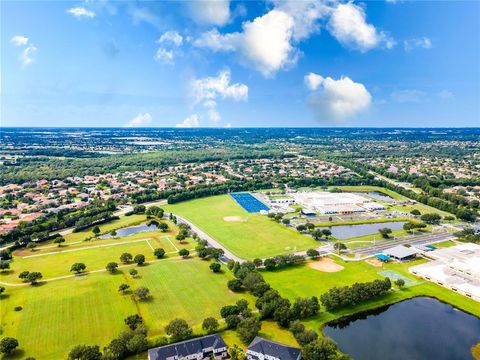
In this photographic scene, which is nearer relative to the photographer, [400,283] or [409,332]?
[409,332]

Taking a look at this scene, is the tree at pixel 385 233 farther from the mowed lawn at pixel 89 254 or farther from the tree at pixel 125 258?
the tree at pixel 125 258

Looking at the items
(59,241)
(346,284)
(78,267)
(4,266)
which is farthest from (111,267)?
(346,284)

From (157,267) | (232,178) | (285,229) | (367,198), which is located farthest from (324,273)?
(232,178)

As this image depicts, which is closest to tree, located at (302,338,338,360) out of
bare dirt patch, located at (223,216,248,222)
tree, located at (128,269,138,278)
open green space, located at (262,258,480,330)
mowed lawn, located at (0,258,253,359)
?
open green space, located at (262,258,480,330)

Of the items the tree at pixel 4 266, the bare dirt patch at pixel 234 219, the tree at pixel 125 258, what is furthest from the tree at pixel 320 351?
the bare dirt patch at pixel 234 219

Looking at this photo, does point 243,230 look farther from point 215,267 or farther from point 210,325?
point 210,325

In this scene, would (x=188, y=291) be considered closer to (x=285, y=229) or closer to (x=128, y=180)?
(x=285, y=229)

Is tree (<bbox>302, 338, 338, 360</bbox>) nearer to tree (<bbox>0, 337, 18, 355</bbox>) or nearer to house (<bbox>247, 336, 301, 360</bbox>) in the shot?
house (<bbox>247, 336, 301, 360</bbox>)
